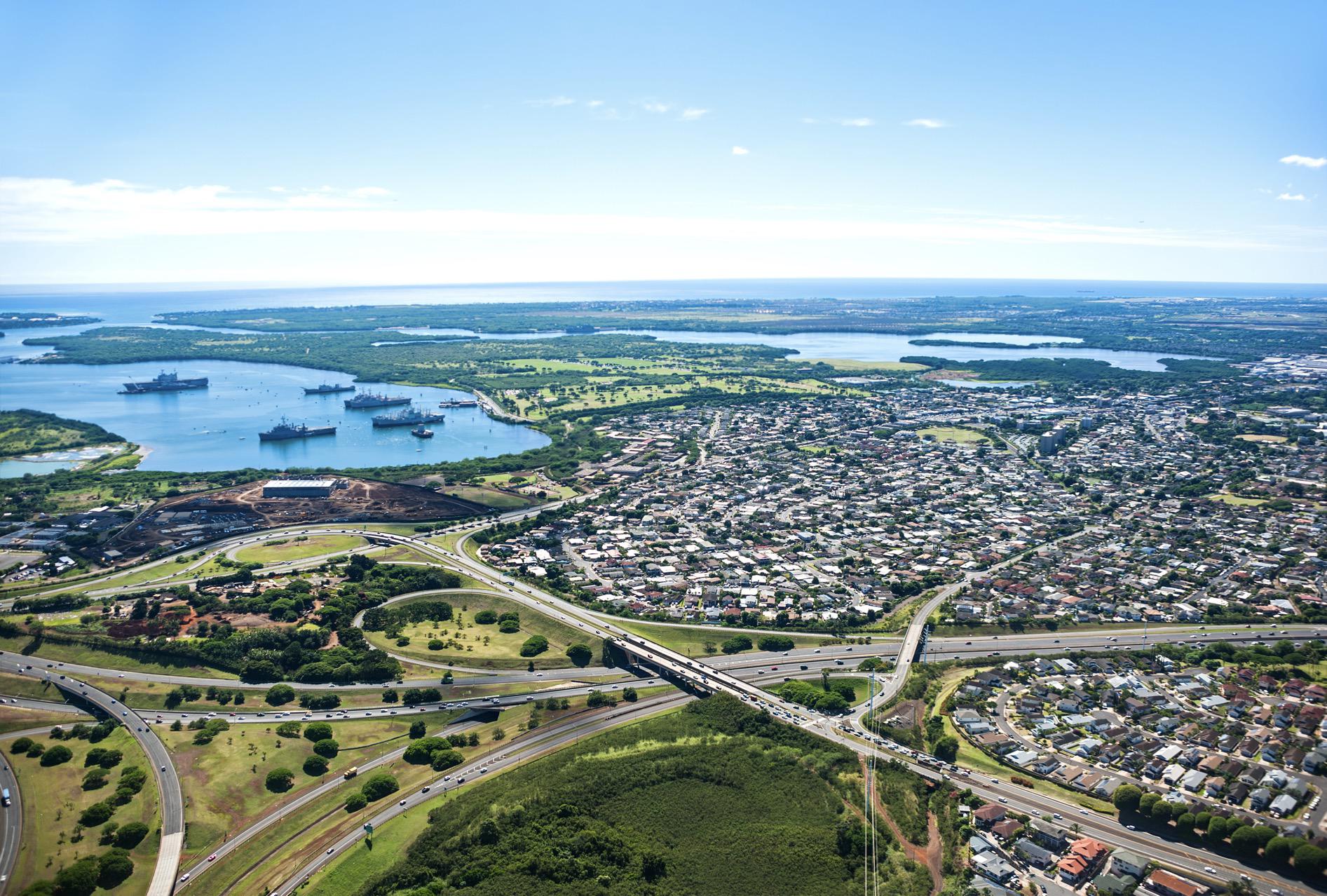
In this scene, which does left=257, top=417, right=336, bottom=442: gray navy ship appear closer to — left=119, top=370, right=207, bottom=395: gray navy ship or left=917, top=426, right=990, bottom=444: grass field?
left=119, top=370, right=207, bottom=395: gray navy ship

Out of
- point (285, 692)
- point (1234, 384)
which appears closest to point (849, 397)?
point (1234, 384)

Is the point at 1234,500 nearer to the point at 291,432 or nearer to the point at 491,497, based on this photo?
the point at 491,497

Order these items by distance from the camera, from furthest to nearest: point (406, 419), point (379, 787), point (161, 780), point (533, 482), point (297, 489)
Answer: point (406, 419)
point (533, 482)
point (297, 489)
point (161, 780)
point (379, 787)

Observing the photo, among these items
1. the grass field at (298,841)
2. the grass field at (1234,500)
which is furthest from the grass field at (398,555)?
the grass field at (1234,500)

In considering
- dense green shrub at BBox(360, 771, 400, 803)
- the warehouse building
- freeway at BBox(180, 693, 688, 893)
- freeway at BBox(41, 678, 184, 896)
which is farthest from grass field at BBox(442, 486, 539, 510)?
dense green shrub at BBox(360, 771, 400, 803)

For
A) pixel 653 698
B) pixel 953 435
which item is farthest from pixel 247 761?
pixel 953 435

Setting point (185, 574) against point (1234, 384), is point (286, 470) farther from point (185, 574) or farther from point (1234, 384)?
point (1234, 384)

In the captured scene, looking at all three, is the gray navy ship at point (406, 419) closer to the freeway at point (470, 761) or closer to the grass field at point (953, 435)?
the grass field at point (953, 435)
